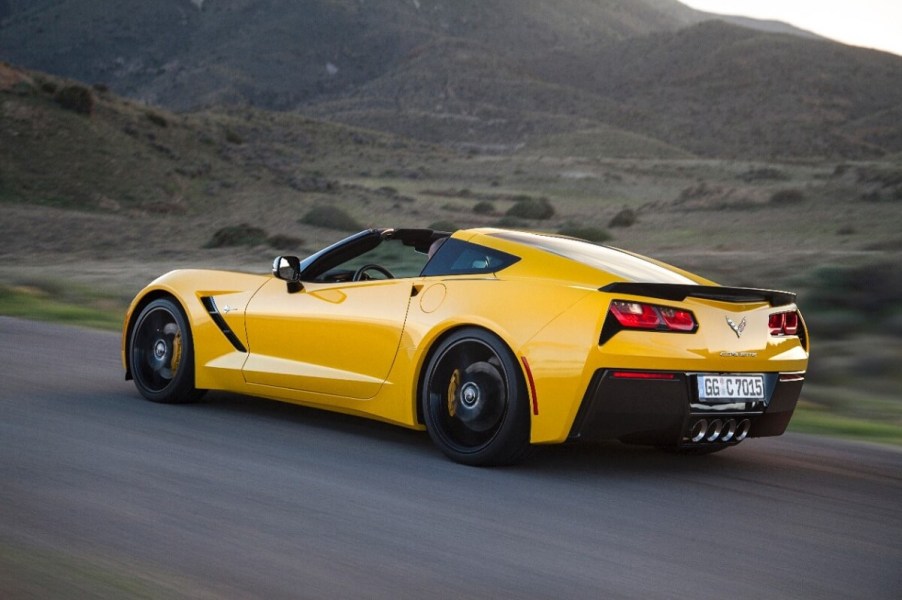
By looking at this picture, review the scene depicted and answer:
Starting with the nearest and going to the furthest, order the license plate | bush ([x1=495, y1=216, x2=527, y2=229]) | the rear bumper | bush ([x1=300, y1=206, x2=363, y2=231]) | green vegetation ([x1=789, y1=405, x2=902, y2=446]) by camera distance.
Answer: the rear bumper < the license plate < green vegetation ([x1=789, y1=405, x2=902, y2=446]) < bush ([x1=300, y1=206, x2=363, y2=231]) < bush ([x1=495, y1=216, x2=527, y2=229])

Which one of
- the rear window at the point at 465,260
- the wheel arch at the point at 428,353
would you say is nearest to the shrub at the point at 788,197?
the rear window at the point at 465,260

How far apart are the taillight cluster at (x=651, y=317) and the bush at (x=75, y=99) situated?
48027mm

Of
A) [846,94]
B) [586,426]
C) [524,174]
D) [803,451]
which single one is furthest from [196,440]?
[846,94]

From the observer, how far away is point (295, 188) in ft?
159

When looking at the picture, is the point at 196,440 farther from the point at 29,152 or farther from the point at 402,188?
the point at 402,188

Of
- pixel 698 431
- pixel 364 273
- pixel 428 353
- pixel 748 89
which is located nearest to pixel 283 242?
pixel 364 273

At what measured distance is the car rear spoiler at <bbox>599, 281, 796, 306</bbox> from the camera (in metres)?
5.61

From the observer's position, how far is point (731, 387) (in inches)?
230

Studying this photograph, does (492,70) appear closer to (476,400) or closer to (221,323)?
(221,323)

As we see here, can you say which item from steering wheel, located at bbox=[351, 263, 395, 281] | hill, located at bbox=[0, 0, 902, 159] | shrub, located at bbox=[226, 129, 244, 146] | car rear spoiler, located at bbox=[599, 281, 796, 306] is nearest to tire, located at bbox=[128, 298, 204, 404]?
steering wheel, located at bbox=[351, 263, 395, 281]

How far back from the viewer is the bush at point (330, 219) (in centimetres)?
3606

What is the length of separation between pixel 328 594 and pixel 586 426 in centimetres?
198

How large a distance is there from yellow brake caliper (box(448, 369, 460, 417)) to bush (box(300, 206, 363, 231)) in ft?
97.2

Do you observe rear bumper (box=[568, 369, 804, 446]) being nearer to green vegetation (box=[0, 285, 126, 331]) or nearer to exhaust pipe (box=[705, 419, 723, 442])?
exhaust pipe (box=[705, 419, 723, 442])
